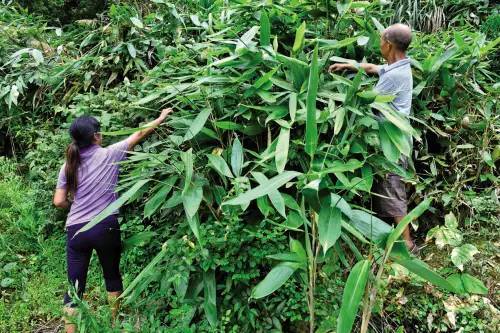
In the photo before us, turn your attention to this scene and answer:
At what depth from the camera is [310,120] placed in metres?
1.61

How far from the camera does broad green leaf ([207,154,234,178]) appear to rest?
2.25 m

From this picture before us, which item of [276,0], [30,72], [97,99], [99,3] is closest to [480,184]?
[276,0]

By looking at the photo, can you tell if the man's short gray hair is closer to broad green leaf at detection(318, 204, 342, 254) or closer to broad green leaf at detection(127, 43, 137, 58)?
broad green leaf at detection(318, 204, 342, 254)

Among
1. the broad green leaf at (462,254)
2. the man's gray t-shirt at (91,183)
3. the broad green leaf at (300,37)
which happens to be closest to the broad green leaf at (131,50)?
the man's gray t-shirt at (91,183)

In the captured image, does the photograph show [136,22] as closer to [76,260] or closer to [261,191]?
[76,260]

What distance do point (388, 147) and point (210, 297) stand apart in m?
1.17

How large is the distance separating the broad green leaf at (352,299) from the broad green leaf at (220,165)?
3.45ft

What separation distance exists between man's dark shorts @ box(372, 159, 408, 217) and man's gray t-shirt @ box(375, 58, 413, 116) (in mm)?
384

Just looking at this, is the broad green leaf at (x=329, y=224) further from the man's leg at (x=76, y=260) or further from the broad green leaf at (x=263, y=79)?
the man's leg at (x=76, y=260)

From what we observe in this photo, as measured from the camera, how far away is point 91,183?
2.39 metres

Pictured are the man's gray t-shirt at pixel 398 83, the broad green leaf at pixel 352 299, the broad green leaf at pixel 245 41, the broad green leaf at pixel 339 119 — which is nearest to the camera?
the broad green leaf at pixel 352 299

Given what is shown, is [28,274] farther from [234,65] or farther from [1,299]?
[234,65]

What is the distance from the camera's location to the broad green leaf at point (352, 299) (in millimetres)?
1259

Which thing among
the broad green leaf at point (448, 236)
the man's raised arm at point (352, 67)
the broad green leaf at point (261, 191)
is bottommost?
the broad green leaf at point (448, 236)
